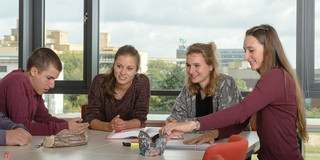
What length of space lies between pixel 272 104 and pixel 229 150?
0.80m

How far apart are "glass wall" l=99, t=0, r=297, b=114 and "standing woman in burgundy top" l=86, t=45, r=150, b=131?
1.31 meters

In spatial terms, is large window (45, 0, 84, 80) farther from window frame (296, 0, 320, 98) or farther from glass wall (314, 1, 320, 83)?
glass wall (314, 1, 320, 83)

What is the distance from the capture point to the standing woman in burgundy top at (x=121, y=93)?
329 cm

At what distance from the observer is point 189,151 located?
2152 mm

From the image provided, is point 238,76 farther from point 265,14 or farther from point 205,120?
point 205,120

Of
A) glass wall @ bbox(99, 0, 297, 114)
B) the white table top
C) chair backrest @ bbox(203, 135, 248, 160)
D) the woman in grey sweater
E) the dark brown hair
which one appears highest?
glass wall @ bbox(99, 0, 297, 114)

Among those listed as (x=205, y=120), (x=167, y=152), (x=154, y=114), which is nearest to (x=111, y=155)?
(x=167, y=152)

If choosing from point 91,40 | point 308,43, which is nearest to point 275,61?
point 308,43

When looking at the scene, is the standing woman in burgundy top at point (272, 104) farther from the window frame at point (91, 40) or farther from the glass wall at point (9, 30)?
the glass wall at point (9, 30)

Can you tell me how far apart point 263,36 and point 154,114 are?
2501 mm

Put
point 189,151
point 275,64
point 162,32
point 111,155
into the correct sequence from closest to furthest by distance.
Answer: point 111,155 < point 189,151 < point 275,64 < point 162,32

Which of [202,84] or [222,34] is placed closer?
[202,84]

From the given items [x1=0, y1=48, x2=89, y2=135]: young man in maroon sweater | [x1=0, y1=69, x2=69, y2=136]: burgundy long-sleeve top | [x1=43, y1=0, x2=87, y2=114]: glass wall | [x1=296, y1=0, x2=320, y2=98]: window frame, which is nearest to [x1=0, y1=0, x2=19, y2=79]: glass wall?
[x1=43, y1=0, x2=87, y2=114]: glass wall

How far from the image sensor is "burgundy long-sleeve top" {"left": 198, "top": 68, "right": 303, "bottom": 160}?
221 cm
